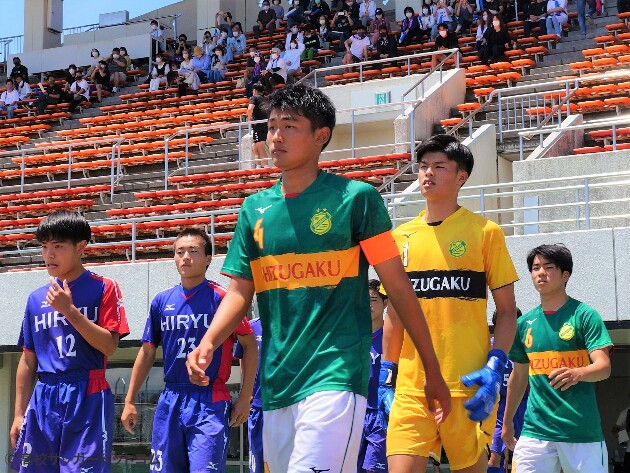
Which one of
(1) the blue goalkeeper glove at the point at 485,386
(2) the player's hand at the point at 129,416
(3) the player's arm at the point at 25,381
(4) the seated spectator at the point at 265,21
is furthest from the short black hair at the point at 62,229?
(4) the seated spectator at the point at 265,21

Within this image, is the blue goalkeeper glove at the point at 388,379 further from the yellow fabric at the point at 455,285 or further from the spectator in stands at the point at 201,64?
the spectator in stands at the point at 201,64

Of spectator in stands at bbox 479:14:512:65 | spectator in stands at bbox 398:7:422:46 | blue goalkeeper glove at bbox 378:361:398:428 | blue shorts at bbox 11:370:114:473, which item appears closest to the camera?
blue goalkeeper glove at bbox 378:361:398:428

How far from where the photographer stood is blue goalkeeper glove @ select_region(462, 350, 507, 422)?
550 cm

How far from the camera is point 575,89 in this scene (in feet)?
66.8

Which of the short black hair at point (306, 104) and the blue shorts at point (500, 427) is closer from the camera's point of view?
the short black hair at point (306, 104)

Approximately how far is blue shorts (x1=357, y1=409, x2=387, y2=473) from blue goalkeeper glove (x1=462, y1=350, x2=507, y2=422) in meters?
3.43

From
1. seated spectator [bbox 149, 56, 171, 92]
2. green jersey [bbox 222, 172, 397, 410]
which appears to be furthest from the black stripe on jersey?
seated spectator [bbox 149, 56, 171, 92]

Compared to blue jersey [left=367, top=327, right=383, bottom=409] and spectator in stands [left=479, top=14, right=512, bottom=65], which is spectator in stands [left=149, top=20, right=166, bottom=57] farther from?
blue jersey [left=367, top=327, right=383, bottom=409]

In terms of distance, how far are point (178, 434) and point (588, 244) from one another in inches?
273

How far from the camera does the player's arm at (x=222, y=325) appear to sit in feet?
14.5

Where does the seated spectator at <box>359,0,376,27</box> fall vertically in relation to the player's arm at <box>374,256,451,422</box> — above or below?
above

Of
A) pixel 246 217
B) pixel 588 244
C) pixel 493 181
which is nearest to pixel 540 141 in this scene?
pixel 493 181

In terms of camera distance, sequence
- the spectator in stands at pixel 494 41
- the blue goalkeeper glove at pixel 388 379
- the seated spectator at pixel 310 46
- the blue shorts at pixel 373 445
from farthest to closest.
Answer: the seated spectator at pixel 310 46, the spectator in stands at pixel 494 41, the blue shorts at pixel 373 445, the blue goalkeeper glove at pixel 388 379

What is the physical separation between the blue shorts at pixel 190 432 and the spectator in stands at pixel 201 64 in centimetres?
2307
